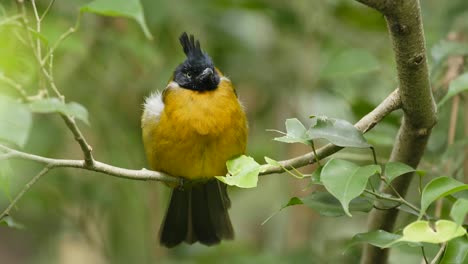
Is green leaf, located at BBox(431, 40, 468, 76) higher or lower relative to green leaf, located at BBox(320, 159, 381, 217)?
higher

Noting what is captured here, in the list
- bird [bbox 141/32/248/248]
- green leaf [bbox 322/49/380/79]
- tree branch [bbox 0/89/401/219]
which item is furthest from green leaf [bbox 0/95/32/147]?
green leaf [bbox 322/49/380/79]

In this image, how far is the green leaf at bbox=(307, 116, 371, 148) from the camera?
1921 millimetres

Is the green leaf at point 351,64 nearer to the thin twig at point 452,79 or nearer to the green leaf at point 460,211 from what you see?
the thin twig at point 452,79

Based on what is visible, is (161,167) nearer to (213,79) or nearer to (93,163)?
(213,79)

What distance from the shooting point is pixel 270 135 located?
4801 millimetres

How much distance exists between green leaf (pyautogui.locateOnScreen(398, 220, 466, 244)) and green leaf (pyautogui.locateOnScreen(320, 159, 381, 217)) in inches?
6.1

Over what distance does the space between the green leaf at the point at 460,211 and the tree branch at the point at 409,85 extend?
0.48m

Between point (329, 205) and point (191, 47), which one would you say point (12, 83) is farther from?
point (191, 47)

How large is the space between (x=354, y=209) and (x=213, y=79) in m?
1.54

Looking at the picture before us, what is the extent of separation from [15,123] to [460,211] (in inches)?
37.0

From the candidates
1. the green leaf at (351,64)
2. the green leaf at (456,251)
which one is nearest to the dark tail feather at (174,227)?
the green leaf at (351,64)

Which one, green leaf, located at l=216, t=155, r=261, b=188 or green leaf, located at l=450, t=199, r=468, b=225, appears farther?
green leaf, located at l=216, t=155, r=261, b=188

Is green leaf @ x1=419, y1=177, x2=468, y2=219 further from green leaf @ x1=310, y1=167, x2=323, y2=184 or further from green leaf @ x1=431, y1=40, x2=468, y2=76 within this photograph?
green leaf @ x1=431, y1=40, x2=468, y2=76

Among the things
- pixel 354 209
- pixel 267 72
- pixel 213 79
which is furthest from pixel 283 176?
pixel 354 209
